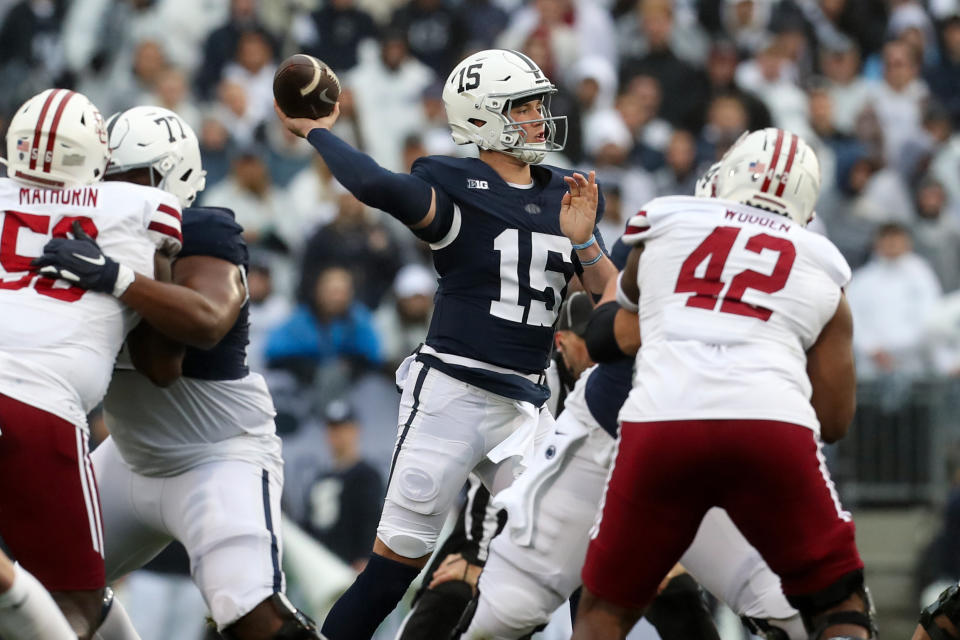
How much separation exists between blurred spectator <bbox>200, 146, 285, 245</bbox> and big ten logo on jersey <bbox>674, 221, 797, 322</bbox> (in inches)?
250

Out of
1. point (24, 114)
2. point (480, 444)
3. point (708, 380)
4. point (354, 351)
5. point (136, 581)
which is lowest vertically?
point (136, 581)

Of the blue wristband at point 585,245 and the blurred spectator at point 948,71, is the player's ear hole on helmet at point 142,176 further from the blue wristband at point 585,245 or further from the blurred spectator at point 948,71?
the blurred spectator at point 948,71

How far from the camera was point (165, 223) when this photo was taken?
17.2 ft

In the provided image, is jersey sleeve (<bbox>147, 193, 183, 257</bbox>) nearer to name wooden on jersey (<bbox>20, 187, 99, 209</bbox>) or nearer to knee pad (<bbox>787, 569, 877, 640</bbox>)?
name wooden on jersey (<bbox>20, 187, 99, 209</bbox>)

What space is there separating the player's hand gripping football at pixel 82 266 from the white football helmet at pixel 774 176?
1.94 m

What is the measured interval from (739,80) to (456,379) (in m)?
7.32

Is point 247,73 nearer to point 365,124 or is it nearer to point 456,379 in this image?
point 365,124

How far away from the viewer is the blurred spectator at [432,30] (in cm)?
1271

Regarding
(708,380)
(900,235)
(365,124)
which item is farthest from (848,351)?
(365,124)

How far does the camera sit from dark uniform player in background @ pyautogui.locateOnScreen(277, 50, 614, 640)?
5680mm

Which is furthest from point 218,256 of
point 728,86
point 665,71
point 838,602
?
point 665,71

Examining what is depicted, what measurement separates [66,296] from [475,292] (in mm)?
1543

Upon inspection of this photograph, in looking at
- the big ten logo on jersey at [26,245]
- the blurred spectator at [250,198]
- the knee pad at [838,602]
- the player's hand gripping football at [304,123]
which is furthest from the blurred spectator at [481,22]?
the knee pad at [838,602]

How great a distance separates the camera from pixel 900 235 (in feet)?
34.3
